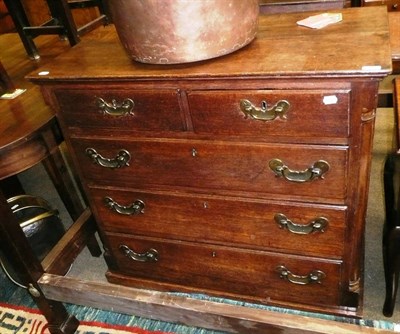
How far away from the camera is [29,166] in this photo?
4.10 ft

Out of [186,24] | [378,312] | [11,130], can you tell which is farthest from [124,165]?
[378,312]

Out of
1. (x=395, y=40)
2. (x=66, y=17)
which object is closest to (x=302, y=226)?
(x=395, y=40)

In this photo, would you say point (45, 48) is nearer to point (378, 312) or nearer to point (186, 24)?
point (186, 24)

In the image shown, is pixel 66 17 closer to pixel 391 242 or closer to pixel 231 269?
pixel 231 269

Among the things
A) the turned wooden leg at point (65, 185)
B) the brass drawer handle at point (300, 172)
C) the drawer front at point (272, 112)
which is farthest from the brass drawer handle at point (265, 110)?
the turned wooden leg at point (65, 185)

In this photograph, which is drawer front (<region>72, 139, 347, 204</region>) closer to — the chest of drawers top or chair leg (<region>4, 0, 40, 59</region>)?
the chest of drawers top

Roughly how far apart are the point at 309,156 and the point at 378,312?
2.37 feet

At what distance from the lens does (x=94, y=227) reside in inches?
60.9

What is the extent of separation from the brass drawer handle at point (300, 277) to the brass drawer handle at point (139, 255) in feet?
1.43

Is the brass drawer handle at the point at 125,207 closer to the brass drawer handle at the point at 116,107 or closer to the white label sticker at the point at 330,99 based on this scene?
the brass drawer handle at the point at 116,107

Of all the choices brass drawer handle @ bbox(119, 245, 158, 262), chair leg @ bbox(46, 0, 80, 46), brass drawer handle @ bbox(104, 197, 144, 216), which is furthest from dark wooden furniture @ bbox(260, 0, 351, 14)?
brass drawer handle @ bbox(119, 245, 158, 262)

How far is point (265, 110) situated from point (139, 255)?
2.53 feet

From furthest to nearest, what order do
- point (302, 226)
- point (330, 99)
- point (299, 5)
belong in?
1. point (299, 5)
2. point (302, 226)
3. point (330, 99)

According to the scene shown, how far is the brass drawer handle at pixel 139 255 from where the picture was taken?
142 centimetres
